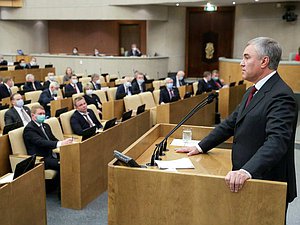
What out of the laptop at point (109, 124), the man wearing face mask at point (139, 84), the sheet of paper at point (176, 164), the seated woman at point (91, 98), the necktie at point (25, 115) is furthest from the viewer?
the man wearing face mask at point (139, 84)

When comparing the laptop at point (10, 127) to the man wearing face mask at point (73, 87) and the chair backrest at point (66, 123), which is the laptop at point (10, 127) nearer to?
the chair backrest at point (66, 123)

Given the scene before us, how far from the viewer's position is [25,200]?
3367mm

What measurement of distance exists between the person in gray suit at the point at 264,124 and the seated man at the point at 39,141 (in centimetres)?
274

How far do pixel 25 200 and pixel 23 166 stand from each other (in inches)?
11.9

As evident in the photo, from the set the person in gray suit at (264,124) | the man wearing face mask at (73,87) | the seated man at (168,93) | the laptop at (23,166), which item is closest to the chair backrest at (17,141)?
the laptop at (23,166)

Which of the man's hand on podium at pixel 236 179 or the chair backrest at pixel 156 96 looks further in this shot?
the chair backrest at pixel 156 96

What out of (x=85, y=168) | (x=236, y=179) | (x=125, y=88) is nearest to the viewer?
(x=236, y=179)

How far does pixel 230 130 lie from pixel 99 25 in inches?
705

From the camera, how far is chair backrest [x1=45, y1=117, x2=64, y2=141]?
17.7ft

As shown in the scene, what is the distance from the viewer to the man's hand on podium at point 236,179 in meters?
2.00

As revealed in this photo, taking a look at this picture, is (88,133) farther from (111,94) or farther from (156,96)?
(111,94)

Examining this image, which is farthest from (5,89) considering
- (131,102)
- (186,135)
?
(186,135)

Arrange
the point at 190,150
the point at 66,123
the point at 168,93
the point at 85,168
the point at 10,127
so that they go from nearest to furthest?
the point at 190,150 → the point at 85,168 → the point at 10,127 → the point at 66,123 → the point at 168,93

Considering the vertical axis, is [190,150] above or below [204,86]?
above
